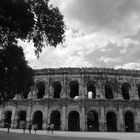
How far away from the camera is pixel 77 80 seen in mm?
27453

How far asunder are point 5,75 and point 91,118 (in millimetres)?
15316

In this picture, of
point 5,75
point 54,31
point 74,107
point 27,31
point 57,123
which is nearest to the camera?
point 27,31

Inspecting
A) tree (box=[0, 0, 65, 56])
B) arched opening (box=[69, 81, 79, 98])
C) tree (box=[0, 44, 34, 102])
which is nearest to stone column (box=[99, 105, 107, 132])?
arched opening (box=[69, 81, 79, 98])

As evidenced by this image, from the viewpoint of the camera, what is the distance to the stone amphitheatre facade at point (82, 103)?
85.0 ft

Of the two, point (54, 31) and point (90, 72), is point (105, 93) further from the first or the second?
point (54, 31)

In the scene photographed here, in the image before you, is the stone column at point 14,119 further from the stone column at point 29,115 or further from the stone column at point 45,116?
the stone column at point 45,116

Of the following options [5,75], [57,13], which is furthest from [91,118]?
[57,13]

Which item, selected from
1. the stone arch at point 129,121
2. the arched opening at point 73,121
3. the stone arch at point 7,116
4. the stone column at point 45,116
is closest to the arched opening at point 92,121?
the arched opening at point 73,121

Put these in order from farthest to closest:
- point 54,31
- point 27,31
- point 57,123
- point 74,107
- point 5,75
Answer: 1. point 57,123
2. point 74,107
3. point 5,75
4. point 54,31
5. point 27,31

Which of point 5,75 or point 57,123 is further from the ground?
point 5,75

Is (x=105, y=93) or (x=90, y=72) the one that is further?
(x=105, y=93)

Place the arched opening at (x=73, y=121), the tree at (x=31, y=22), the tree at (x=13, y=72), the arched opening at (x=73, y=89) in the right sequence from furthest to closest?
1. the arched opening at (x=73, y=89)
2. the arched opening at (x=73, y=121)
3. the tree at (x=13, y=72)
4. the tree at (x=31, y=22)

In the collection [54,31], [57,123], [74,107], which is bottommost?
[57,123]

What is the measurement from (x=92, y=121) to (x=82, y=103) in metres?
3.46
